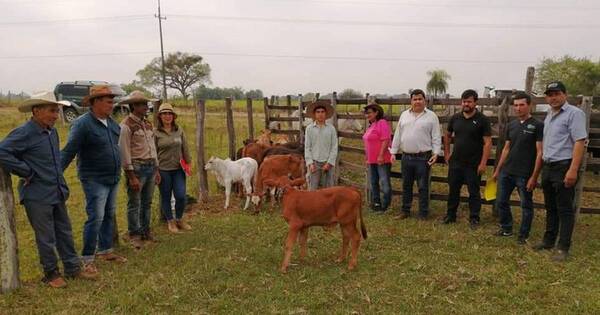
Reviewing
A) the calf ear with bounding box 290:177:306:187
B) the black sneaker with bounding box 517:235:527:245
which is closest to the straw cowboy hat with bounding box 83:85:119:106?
the calf ear with bounding box 290:177:306:187

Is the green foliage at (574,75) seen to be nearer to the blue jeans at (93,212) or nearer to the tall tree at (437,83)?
the tall tree at (437,83)

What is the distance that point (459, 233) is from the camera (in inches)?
273

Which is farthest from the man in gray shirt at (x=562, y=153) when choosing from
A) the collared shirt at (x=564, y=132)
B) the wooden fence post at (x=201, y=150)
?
the wooden fence post at (x=201, y=150)

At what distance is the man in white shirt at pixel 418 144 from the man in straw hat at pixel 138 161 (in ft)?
12.6

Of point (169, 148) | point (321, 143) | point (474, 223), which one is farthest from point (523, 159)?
point (169, 148)

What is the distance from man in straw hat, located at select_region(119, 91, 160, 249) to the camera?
19.9 feet

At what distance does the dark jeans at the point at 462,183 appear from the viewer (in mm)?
7148

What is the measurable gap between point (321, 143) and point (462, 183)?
2.33 m

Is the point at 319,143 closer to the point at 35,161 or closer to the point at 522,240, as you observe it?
the point at 522,240

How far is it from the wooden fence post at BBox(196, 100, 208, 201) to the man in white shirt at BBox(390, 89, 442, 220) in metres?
3.75

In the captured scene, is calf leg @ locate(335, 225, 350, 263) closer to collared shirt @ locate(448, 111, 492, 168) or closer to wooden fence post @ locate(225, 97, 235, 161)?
collared shirt @ locate(448, 111, 492, 168)

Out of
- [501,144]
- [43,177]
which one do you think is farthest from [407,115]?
[43,177]

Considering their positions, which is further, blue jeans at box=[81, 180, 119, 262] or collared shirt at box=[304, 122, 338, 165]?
collared shirt at box=[304, 122, 338, 165]

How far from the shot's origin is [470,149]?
7.02 meters
